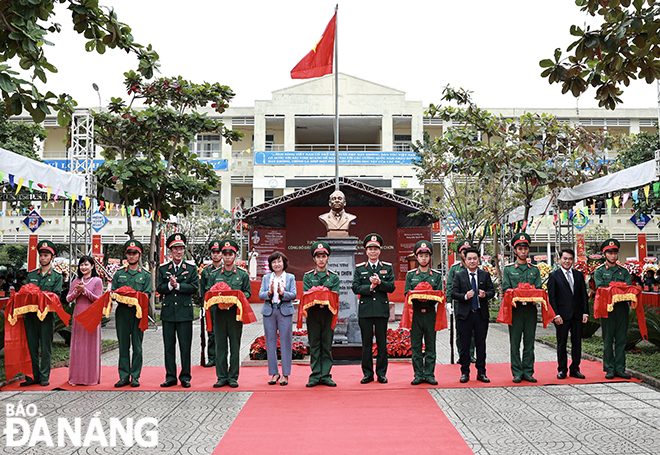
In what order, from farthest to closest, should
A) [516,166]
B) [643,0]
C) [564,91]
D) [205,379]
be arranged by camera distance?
[516,166] < [205,379] < [564,91] < [643,0]

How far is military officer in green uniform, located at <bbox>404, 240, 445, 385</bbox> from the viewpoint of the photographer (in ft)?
23.5

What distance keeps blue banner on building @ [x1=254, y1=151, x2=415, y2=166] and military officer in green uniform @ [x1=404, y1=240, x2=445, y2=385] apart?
81.9 ft

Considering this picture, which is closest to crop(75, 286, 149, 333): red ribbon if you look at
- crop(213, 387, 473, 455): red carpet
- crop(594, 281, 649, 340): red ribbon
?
crop(213, 387, 473, 455): red carpet

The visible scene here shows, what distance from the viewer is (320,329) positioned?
23.8ft

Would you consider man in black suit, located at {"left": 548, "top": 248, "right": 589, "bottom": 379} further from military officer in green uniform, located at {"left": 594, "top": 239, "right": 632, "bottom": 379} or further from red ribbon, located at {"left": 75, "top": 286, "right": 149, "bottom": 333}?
red ribbon, located at {"left": 75, "top": 286, "right": 149, "bottom": 333}

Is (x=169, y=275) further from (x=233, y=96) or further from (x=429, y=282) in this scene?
(x=233, y=96)

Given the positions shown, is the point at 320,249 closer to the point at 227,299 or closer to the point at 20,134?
the point at 227,299

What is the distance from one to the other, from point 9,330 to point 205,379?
2.52m

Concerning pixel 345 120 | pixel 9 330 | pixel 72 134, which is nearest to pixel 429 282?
pixel 9 330

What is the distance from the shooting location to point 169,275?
732cm

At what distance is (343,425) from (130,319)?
3.42m

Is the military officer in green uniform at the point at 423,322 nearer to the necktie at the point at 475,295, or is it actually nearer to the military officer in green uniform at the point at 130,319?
the necktie at the point at 475,295

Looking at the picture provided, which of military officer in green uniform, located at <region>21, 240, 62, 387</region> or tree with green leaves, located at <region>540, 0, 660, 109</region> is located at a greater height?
tree with green leaves, located at <region>540, 0, 660, 109</region>

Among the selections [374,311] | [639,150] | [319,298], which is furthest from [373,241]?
[639,150]
